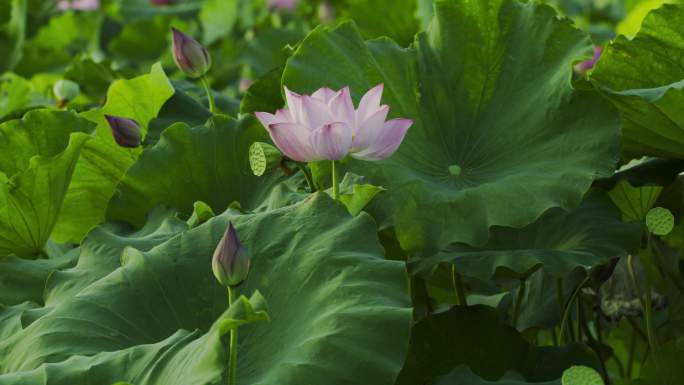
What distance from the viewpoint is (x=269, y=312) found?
1107mm

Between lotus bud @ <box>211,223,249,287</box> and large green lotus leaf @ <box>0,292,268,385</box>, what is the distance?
1.0 inches

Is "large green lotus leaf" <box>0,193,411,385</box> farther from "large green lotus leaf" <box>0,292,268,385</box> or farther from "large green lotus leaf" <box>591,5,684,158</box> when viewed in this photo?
"large green lotus leaf" <box>591,5,684,158</box>

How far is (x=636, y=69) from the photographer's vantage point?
134 centimetres

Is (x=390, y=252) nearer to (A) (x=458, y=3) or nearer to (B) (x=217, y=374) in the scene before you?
(A) (x=458, y=3)

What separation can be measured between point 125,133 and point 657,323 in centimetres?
72

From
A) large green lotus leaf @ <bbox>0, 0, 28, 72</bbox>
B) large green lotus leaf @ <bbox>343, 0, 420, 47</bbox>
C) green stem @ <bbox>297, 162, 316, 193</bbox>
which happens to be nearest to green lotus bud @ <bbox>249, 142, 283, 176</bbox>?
green stem @ <bbox>297, 162, 316, 193</bbox>

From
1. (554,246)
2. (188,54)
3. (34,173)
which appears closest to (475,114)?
(554,246)

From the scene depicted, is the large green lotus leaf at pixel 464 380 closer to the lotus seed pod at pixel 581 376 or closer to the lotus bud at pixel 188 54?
the lotus seed pod at pixel 581 376

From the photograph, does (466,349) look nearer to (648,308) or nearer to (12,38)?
(648,308)

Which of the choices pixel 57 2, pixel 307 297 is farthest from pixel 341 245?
pixel 57 2

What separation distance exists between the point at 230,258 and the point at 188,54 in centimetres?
62

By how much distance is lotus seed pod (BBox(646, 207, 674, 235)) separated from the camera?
1207mm

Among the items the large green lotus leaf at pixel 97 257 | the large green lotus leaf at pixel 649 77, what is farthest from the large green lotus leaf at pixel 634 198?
the large green lotus leaf at pixel 97 257

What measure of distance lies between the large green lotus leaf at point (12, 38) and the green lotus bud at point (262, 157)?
2164 mm
